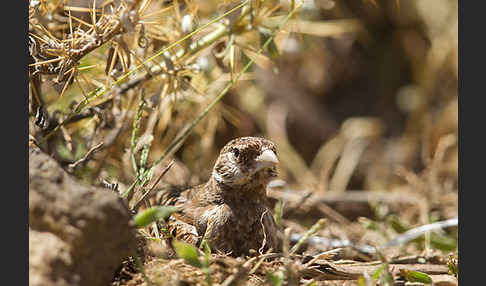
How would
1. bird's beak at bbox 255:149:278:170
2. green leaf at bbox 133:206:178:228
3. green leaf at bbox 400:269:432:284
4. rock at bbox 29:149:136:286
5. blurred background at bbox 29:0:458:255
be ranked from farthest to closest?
1. blurred background at bbox 29:0:458:255
2. bird's beak at bbox 255:149:278:170
3. green leaf at bbox 400:269:432:284
4. green leaf at bbox 133:206:178:228
5. rock at bbox 29:149:136:286

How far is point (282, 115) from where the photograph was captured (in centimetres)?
582

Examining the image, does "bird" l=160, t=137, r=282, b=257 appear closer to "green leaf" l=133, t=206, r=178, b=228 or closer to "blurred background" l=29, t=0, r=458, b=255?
"blurred background" l=29, t=0, r=458, b=255

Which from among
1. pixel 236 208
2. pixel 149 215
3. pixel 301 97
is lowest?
pixel 236 208

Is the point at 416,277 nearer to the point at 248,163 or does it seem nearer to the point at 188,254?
the point at 248,163

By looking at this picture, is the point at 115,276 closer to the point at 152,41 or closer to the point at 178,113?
the point at 152,41

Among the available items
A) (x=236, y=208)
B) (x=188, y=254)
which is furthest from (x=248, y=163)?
(x=188, y=254)

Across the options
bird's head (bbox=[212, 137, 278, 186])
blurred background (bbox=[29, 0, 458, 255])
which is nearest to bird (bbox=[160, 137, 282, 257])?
bird's head (bbox=[212, 137, 278, 186])

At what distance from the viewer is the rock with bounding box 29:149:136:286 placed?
5.88ft

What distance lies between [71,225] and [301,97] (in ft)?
15.1

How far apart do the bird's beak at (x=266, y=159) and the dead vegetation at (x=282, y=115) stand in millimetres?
228

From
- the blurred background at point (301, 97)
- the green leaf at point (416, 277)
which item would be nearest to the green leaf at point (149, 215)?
the blurred background at point (301, 97)

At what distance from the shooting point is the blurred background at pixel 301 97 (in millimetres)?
2764

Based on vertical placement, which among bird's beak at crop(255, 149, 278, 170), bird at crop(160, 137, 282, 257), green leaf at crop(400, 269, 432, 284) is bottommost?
green leaf at crop(400, 269, 432, 284)

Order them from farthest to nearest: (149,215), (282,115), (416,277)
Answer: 1. (282,115)
2. (416,277)
3. (149,215)
